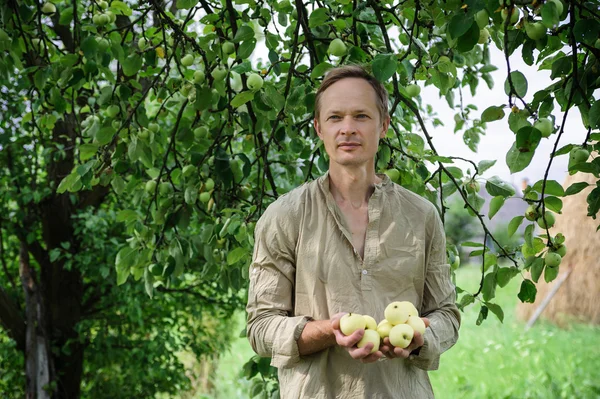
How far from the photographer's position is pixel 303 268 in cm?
128

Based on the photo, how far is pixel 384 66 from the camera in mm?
1477

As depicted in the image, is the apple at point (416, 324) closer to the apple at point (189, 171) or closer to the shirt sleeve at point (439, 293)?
the shirt sleeve at point (439, 293)

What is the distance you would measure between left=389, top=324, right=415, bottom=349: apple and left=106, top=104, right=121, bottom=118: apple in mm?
1438

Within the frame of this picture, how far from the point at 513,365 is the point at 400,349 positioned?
14.4ft

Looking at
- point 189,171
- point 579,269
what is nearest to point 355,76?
point 189,171

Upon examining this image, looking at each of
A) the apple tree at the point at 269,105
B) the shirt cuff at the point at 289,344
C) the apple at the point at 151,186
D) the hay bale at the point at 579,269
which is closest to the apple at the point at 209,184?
the apple tree at the point at 269,105

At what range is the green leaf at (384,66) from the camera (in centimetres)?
146

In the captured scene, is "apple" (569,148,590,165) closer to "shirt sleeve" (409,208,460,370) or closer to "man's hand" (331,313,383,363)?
"shirt sleeve" (409,208,460,370)

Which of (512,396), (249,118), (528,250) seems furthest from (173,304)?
(528,250)

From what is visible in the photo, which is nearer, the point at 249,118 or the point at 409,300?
the point at 409,300

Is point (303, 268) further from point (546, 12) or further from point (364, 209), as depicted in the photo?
point (546, 12)

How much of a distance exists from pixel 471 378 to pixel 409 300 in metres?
4.01

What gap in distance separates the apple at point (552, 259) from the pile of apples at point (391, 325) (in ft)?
1.85

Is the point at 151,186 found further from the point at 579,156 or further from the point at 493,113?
the point at 579,156
